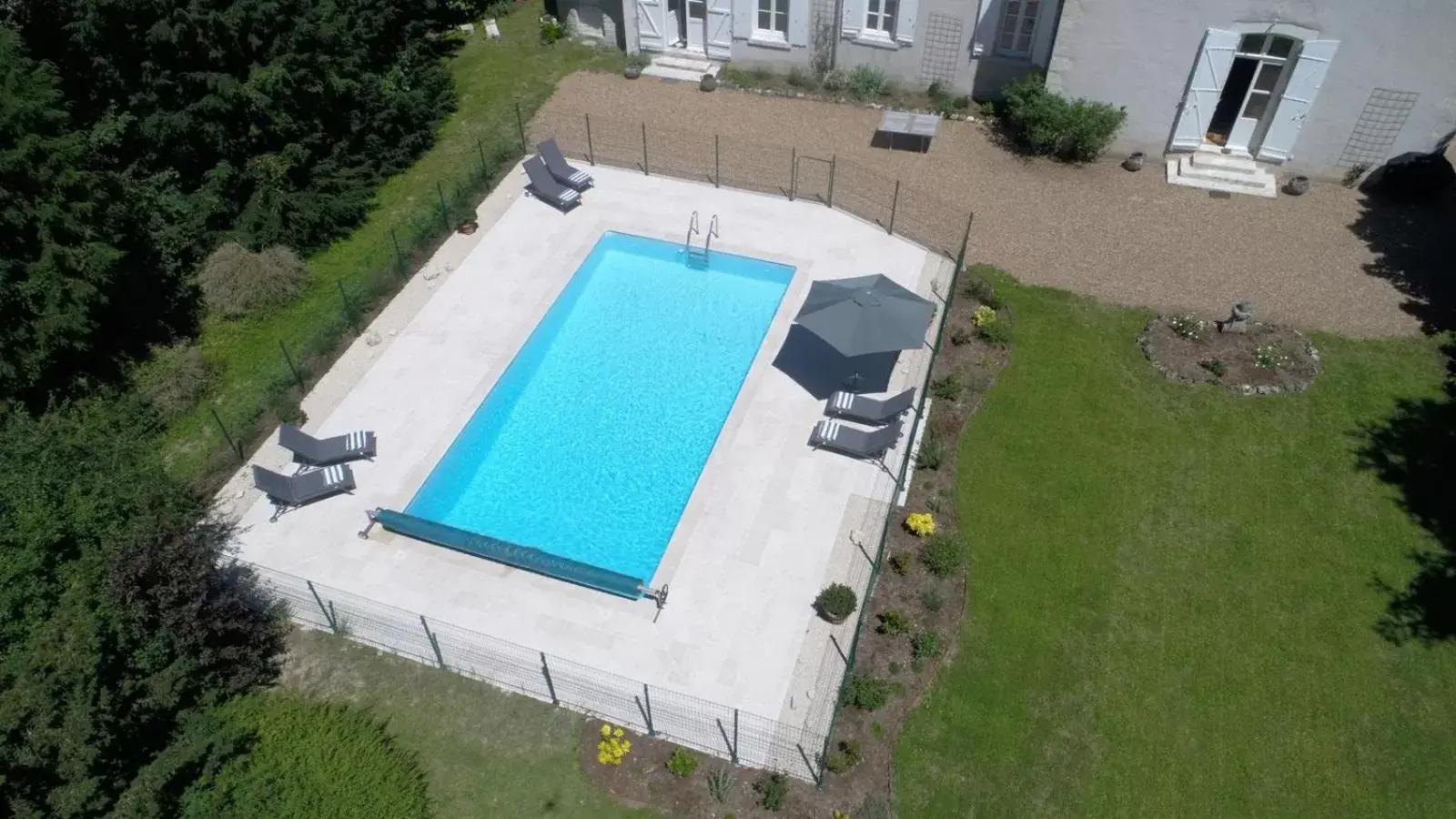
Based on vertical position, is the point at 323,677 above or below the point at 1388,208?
below

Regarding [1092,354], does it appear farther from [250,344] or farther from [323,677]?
[250,344]

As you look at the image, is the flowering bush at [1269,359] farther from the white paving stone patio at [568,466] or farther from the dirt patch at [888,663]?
the white paving stone patio at [568,466]

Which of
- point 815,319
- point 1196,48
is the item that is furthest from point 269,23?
point 1196,48

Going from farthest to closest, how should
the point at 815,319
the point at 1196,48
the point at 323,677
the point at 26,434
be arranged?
the point at 1196,48 → the point at 815,319 → the point at 323,677 → the point at 26,434

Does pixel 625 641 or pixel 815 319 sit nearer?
pixel 625 641

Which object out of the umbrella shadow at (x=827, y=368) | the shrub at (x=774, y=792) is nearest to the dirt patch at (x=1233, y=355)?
the umbrella shadow at (x=827, y=368)

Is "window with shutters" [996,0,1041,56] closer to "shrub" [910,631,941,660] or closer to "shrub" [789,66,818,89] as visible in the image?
"shrub" [789,66,818,89]

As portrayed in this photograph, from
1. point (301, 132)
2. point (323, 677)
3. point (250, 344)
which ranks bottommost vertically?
point (323, 677)

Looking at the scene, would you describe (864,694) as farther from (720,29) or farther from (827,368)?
(720,29)
